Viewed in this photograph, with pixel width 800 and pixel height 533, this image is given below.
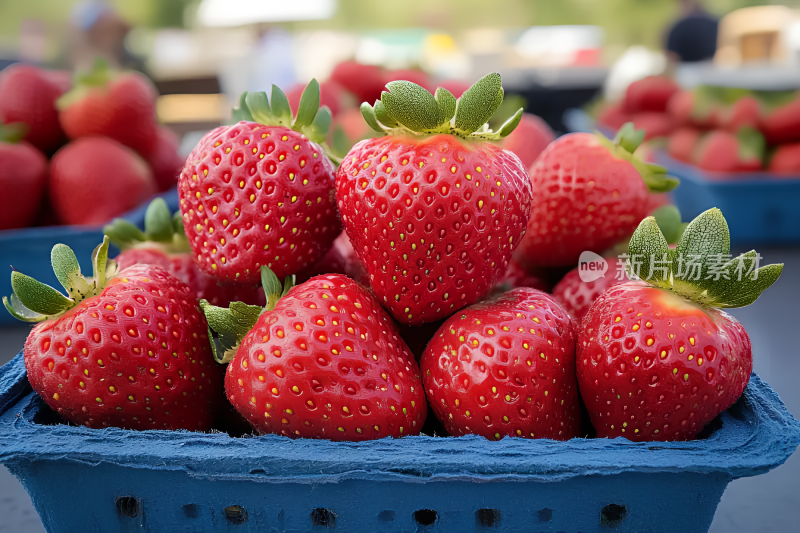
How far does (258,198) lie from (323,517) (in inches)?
13.0

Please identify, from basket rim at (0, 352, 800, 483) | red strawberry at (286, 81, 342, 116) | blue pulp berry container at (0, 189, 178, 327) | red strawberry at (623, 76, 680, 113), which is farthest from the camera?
red strawberry at (623, 76, 680, 113)

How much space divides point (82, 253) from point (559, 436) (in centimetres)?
118

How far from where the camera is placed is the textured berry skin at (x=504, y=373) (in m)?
0.60

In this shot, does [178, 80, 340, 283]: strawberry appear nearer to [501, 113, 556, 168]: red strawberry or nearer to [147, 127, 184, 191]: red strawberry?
[501, 113, 556, 168]: red strawberry

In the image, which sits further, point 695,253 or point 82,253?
point 82,253

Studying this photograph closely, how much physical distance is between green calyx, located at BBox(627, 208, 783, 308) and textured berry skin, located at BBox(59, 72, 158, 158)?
145cm

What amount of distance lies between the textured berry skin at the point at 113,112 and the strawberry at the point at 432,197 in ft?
3.95

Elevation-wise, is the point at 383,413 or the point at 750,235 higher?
the point at 383,413

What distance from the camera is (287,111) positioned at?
2.41 ft

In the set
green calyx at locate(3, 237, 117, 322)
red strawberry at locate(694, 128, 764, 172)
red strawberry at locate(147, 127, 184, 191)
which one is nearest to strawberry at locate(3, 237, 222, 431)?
green calyx at locate(3, 237, 117, 322)

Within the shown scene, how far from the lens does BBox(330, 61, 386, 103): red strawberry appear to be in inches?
81.0

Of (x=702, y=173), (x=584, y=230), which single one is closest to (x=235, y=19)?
(x=702, y=173)

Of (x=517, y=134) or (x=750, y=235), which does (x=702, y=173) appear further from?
(x=517, y=134)

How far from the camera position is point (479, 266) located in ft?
2.15
